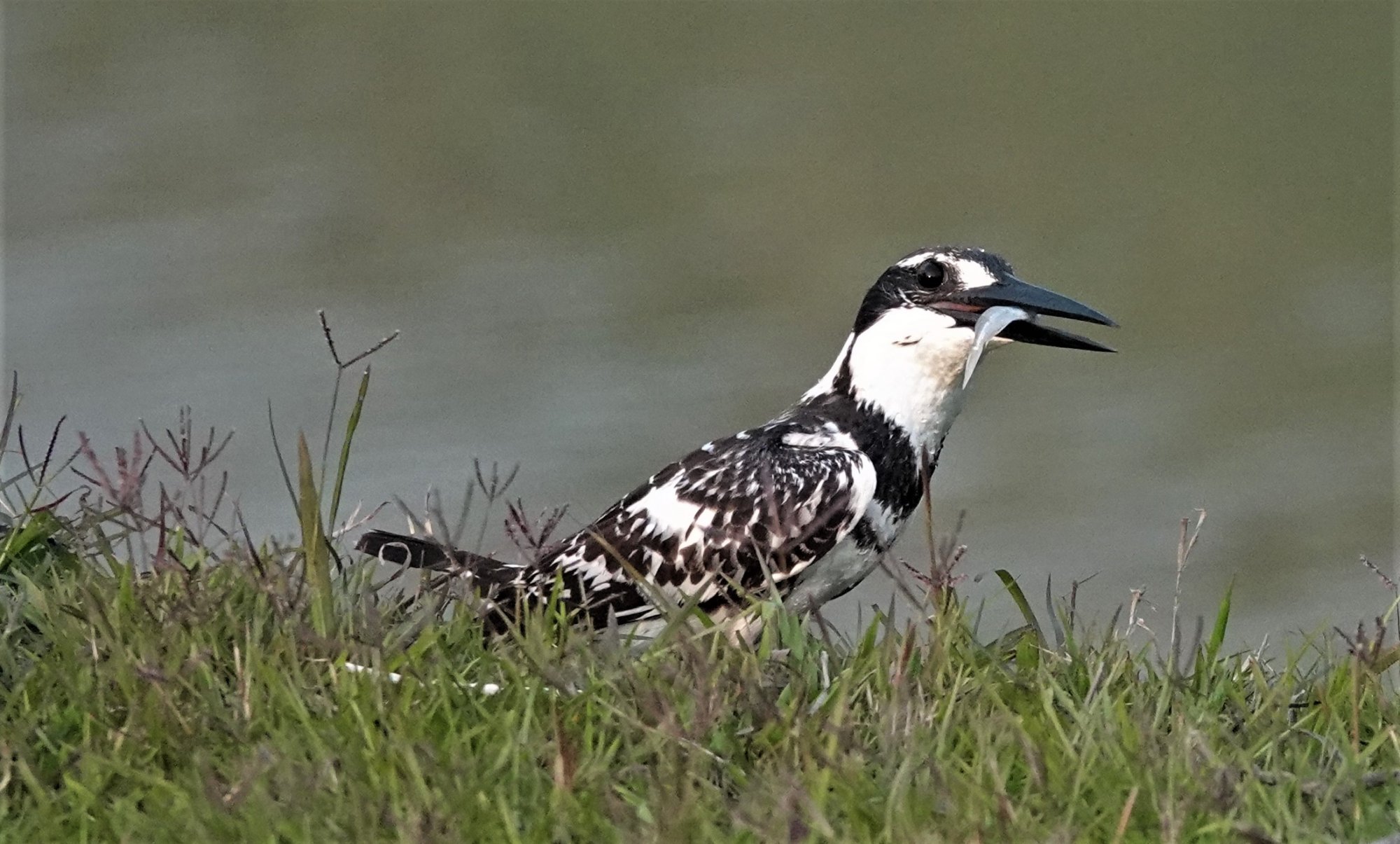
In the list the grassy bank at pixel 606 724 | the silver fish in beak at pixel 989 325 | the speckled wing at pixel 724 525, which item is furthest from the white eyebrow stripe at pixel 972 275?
the grassy bank at pixel 606 724

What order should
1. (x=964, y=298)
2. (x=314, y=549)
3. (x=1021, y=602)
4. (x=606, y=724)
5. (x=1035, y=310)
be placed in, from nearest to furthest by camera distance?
(x=606, y=724) → (x=314, y=549) → (x=1021, y=602) → (x=1035, y=310) → (x=964, y=298)

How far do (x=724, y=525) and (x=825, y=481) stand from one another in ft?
0.83

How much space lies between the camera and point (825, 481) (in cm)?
473

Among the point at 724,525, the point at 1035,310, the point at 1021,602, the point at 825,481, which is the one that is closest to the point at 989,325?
the point at 1035,310

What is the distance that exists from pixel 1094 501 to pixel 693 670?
494 cm

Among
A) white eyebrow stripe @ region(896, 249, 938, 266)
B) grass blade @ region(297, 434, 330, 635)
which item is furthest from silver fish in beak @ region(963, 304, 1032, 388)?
grass blade @ region(297, 434, 330, 635)

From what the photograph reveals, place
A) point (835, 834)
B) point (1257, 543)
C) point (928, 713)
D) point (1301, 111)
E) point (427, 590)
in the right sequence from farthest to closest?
point (1301, 111) → point (1257, 543) → point (427, 590) → point (928, 713) → point (835, 834)

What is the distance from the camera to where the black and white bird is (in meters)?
4.71

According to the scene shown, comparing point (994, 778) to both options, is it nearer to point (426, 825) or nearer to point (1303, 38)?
point (426, 825)

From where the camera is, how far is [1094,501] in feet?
26.7

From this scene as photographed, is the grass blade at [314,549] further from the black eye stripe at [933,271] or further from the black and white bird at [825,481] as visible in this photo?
the black eye stripe at [933,271]

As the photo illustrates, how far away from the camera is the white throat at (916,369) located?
16.4 ft

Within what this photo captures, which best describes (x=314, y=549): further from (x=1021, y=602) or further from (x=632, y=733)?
(x=1021, y=602)

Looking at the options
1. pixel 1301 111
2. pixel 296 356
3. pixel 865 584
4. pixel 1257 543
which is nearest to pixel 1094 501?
pixel 1257 543
